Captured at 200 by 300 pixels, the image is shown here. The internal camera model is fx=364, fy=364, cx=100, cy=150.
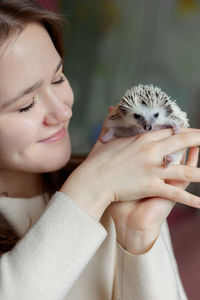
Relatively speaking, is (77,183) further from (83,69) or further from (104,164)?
(83,69)

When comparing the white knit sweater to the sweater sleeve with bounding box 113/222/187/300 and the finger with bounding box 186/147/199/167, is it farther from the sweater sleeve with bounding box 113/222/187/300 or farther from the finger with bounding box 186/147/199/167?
the finger with bounding box 186/147/199/167

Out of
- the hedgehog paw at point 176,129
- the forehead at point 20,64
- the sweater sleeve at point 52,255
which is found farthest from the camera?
the hedgehog paw at point 176,129

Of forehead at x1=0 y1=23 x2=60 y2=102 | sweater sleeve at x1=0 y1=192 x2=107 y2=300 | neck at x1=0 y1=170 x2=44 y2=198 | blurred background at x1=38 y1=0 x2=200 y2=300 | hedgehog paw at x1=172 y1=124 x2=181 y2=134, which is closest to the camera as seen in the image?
sweater sleeve at x1=0 y1=192 x2=107 y2=300

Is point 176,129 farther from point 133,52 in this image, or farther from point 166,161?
point 133,52

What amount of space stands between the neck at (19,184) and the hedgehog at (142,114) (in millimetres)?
294

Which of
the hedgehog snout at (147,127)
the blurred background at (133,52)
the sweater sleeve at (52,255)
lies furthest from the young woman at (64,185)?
the blurred background at (133,52)

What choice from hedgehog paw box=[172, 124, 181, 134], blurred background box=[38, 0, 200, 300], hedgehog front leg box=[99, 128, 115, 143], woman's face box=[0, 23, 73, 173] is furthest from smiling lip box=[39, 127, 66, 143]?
blurred background box=[38, 0, 200, 300]

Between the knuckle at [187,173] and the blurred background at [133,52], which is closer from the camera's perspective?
the knuckle at [187,173]

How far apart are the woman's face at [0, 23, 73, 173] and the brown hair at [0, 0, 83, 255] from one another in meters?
0.02

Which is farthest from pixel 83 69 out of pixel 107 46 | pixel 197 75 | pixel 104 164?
pixel 104 164

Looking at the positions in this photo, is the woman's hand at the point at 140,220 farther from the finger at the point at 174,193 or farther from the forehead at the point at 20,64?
the forehead at the point at 20,64

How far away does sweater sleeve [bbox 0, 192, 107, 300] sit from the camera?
2.65ft

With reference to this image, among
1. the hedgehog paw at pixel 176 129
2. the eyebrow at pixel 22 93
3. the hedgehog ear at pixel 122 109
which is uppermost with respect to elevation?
the eyebrow at pixel 22 93

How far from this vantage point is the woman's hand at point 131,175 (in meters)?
0.89
